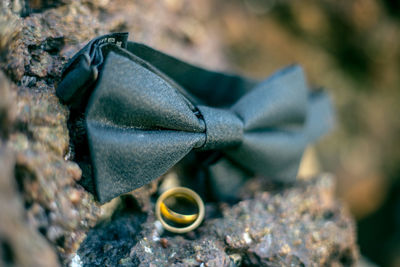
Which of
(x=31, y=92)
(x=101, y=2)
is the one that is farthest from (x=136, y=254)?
(x=101, y=2)

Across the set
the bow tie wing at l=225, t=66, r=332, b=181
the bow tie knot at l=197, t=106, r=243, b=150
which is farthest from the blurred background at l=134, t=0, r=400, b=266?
the bow tie knot at l=197, t=106, r=243, b=150

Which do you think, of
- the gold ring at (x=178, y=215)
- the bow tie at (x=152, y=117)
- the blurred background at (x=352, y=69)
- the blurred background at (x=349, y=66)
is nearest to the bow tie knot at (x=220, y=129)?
the bow tie at (x=152, y=117)

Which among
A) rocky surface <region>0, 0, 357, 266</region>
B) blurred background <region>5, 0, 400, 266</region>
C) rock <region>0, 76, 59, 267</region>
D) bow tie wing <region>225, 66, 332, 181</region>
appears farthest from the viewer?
blurred background <region>5, 0, 400, 266</region>

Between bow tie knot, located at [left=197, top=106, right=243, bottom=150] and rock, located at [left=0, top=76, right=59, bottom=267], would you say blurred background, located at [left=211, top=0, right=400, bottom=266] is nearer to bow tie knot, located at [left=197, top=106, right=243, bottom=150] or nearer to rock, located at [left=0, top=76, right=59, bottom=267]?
bow tie knot, located at [left=197, top=106, right=243, bottom=150]

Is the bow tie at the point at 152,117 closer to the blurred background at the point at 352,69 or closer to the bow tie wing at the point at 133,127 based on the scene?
the bow tie wing at the point at 133,127

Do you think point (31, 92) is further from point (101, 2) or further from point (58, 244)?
point (101, 2)

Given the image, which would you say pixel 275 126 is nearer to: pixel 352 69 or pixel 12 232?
pixel 12 232

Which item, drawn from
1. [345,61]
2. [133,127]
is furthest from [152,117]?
[345,61]
